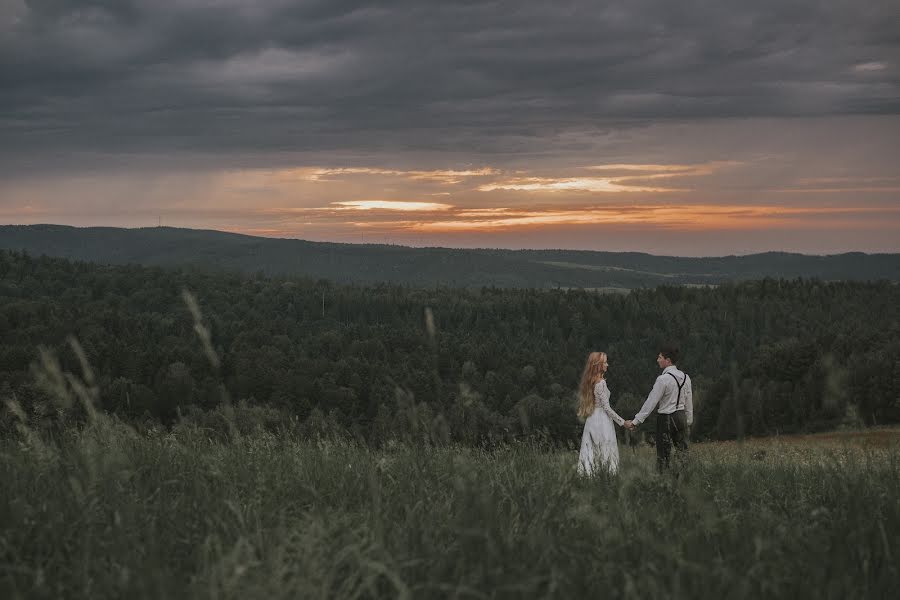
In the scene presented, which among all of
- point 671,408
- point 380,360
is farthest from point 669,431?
point 380,360

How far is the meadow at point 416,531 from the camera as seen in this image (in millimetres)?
3383

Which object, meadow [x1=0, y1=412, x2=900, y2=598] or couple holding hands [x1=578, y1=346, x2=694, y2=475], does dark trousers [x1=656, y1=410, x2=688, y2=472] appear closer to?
couple holding hands [x1=578, y1=346, x2=694, y2=475]

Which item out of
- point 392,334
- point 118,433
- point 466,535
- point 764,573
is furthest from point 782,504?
point 392,334

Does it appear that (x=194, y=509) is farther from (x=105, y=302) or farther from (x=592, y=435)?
(x=105, y=302)

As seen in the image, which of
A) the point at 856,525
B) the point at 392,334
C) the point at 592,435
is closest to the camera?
the point at 856,525

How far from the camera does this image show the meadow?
3.38 meters

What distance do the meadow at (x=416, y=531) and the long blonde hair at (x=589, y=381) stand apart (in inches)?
233

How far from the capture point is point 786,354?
95938mm

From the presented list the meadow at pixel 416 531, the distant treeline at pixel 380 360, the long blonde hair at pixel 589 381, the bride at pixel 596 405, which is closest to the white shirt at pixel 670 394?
the bride at pixel 596 405

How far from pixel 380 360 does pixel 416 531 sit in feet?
359

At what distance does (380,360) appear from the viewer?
11306 centimetres

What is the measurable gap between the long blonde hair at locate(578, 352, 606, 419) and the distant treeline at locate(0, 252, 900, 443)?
2132mm

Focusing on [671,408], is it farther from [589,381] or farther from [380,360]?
[380,360]

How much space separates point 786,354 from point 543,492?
97996 millimetres
